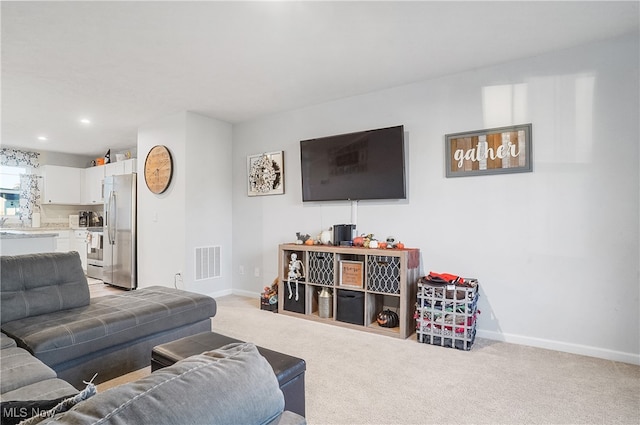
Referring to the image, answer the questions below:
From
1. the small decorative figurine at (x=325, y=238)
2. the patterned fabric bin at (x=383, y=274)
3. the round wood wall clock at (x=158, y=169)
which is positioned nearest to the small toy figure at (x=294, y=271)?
the small decorative figurine at (x=325, y=238)

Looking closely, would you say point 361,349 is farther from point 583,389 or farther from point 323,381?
point 583,389

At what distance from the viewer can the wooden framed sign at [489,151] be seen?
9.59 feet

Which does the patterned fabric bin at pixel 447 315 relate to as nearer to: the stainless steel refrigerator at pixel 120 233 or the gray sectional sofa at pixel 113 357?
the gray sectional sofa at pixel 113 357

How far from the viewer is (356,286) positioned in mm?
3393

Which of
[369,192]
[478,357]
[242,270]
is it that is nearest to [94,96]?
[242,270]

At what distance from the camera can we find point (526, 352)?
2.75 m

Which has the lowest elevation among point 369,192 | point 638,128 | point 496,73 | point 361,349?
point 361,349

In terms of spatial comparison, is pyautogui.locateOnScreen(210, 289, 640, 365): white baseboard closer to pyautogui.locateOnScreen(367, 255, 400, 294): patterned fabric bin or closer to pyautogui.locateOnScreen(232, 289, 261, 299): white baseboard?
pyautogui.locateOnScreen(367, 255, 400, 294): patterned fabric bin

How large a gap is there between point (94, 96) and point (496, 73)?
4.05m

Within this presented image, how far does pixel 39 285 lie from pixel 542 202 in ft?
12.5

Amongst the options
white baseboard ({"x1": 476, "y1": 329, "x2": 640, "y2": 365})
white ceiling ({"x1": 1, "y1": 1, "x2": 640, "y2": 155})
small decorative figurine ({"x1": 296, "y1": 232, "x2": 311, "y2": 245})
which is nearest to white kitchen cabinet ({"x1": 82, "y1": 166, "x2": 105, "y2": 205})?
white ceiling ({"x1": 1, "y1": 1, "x2": 640, "y2": 155})

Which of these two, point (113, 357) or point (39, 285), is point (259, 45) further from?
point (113, 357)

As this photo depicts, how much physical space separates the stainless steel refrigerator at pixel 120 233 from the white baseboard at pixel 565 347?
4583mm

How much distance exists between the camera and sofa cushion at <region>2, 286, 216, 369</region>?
6.38ft
